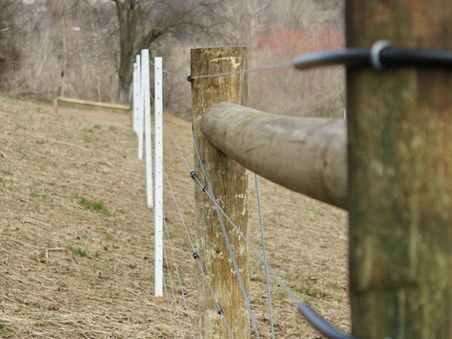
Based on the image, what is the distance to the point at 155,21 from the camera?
34.4m

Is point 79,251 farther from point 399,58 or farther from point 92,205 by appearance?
point 399,58

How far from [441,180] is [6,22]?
101ft

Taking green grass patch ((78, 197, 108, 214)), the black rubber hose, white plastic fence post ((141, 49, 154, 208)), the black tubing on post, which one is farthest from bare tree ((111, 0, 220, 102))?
the black rubber hose

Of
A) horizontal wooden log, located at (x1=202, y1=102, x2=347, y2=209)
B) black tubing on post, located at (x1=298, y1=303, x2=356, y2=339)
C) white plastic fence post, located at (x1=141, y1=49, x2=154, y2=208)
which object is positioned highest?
horizontal wooden log, located at (x1=202, y1=102, x2=347, y2=209)

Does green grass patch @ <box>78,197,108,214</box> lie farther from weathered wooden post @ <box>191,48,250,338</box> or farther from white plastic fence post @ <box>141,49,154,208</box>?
weathered wooden post @ <box>191,48,250,338</box>

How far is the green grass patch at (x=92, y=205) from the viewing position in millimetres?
9430

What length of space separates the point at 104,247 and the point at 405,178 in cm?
690

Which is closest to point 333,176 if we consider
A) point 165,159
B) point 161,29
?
point 165,159

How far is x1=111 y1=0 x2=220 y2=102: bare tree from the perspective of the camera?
109 feet

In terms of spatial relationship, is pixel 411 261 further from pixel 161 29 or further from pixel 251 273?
pixel 161 29

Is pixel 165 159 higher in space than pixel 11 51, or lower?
lower

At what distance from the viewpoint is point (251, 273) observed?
8.02 meters

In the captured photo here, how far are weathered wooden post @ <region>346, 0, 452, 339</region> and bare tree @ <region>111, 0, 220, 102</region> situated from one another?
31914 mm

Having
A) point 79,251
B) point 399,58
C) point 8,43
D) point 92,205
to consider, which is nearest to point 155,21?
point 8,43
